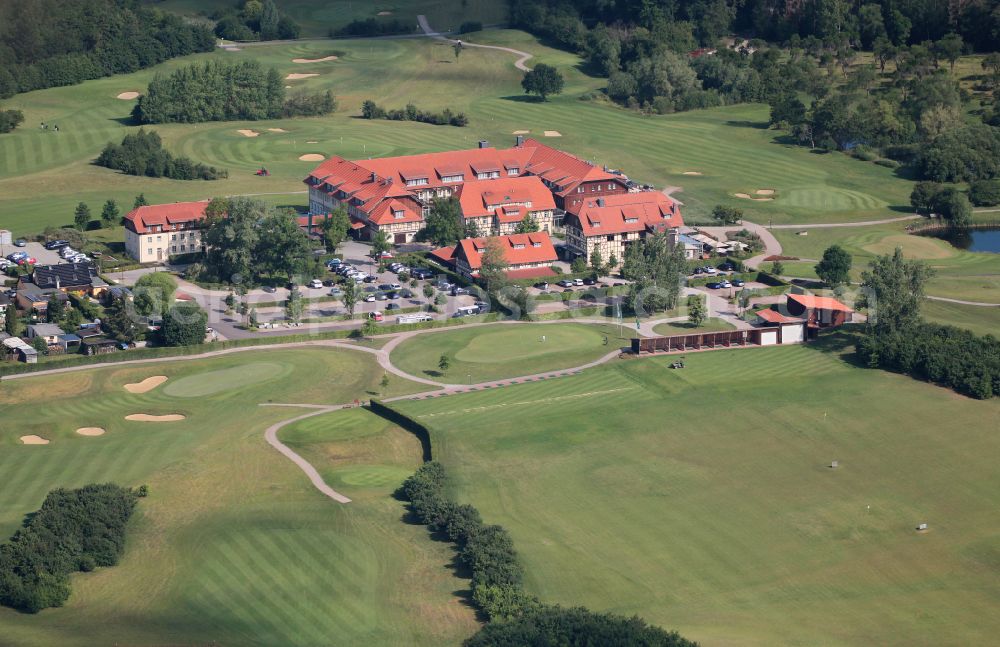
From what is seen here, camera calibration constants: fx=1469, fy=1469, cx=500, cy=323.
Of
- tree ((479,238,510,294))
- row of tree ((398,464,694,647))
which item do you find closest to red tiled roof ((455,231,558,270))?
tree ((479,238,510,294))

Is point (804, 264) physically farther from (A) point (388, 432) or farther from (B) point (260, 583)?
(B) point (260, 583)

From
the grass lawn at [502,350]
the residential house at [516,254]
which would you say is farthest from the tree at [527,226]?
the grass lawn at [502,350]

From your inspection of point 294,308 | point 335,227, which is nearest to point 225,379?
point 294,308

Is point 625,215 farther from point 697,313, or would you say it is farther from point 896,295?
point 896,295

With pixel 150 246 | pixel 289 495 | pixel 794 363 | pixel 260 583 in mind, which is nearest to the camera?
pixel 260 583

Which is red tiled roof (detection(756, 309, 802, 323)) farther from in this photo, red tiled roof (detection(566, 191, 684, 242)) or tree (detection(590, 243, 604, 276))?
red tiled roof (detection(566, 191, 684, 242))

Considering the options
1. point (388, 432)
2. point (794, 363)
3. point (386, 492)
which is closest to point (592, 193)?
point (794, 363)
